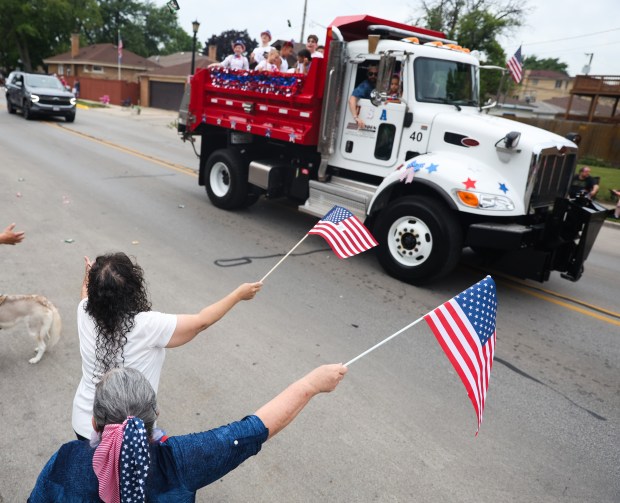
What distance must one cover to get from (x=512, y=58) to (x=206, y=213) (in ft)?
21.9

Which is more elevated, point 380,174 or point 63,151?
point 380,174

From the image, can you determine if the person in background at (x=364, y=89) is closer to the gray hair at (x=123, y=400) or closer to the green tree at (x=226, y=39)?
the gray hair at (x=123, y=400)

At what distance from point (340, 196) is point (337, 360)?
3.45 m

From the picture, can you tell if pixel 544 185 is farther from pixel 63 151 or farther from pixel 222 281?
pixel 63 151

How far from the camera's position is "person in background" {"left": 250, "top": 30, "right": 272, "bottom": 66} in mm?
9891

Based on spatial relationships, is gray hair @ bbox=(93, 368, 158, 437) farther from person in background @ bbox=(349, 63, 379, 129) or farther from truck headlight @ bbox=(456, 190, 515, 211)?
person in background @ bbox=(349, 63, 379, 129)

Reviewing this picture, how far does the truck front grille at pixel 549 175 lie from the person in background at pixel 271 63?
4.89 meters

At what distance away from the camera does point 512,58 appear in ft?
33.0

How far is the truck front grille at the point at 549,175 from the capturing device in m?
6.18

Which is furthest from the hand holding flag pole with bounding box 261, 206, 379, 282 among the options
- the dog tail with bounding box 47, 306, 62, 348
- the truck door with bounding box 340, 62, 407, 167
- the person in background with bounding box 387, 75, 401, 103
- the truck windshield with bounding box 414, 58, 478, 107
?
the truck windshield with bounding box 414, 58, 478, 107

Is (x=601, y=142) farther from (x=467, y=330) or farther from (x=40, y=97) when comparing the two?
(x=467, y=330)

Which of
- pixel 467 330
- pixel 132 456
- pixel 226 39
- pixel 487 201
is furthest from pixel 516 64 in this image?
pixel 226 39

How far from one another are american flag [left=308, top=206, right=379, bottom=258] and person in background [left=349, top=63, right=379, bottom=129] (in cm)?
346

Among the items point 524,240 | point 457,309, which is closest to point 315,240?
point 524,240
